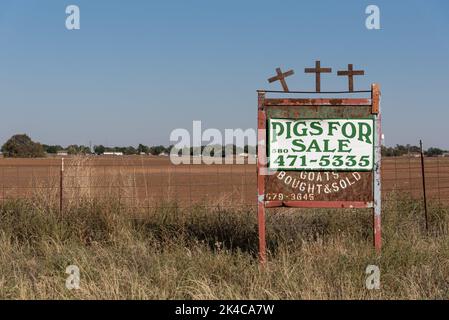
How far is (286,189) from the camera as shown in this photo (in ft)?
20.2

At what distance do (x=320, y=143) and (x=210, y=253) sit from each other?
2.01 m

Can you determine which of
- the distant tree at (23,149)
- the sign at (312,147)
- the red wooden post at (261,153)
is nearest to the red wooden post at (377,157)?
the sign at (312,147)

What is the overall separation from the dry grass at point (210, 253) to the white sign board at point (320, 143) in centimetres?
111

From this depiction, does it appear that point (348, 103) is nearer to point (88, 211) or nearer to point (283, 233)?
point (283, 233)

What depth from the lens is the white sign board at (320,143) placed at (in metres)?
6.16

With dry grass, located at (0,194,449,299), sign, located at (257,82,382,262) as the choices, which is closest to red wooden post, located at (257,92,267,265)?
sign, located at (257,82,382,262)

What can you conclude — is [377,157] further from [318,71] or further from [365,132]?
[318,71]

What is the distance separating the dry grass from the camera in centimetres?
493

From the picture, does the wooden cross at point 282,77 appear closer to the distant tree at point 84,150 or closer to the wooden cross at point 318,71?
the wooden cross at point 318,71

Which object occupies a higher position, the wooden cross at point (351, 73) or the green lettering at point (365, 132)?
the wooden cross at point (351, 73)

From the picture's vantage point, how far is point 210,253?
6008mm

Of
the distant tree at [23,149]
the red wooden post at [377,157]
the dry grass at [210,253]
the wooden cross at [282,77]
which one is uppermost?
the distant tree at [23,149]

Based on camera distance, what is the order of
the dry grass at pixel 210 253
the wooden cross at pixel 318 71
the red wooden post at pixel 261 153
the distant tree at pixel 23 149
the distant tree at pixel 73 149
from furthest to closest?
the distant tree at pixel 23 149 → the distant tree at pixel 73 149 → the wooden cross at pixel 318 71 → the red wooden post at pixel 261 153 → the dry grass at pixel 210 253
